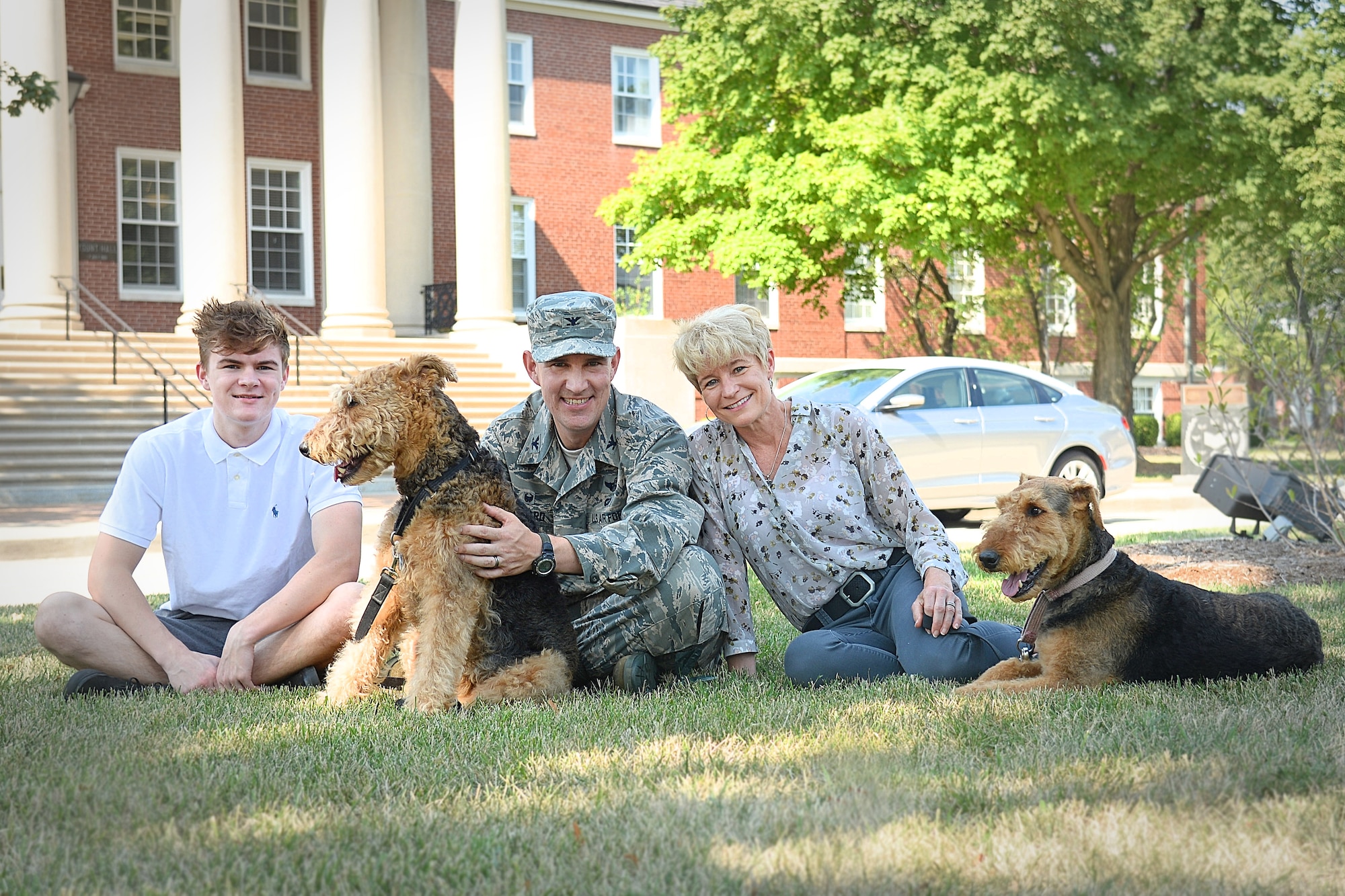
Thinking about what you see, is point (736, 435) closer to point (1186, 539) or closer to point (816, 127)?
point (1186, 539)

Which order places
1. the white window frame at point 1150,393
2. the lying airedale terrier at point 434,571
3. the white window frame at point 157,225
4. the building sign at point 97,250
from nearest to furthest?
the lying airedale terrier at point 434,571 → the building sign at point 97,250 → the white window frame at point 157,225 → the white window frame at point 1150,393

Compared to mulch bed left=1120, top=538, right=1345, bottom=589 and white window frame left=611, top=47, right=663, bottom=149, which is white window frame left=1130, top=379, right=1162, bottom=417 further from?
mulch bed left=1120, top=538, right=1345, bottom=589

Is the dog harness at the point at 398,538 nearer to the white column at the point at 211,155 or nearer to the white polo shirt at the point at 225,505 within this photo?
the white polo shirt at the point at 225,505

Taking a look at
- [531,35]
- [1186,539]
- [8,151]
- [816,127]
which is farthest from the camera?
[531,35]

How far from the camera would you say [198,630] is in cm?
510

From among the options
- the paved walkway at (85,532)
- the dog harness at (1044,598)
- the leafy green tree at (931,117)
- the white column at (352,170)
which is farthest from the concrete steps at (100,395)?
the dog harness at (1044,598)

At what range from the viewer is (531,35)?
2855cm

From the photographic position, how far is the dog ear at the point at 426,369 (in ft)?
13.7

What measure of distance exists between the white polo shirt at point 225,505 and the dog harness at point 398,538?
2.05ft

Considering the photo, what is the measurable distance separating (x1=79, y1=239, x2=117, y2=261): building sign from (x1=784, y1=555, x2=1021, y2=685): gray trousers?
22.9 m

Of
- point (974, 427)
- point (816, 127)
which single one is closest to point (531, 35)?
point (816, 127)

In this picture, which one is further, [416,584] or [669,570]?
[669,570]

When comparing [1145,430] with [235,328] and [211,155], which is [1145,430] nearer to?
[211,155]

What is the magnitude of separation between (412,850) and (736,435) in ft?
8.95
